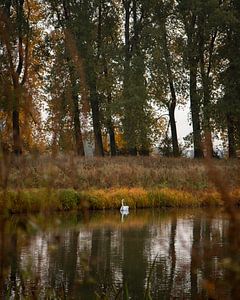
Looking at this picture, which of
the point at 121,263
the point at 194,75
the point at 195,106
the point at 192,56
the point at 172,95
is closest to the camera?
the point at 121,263

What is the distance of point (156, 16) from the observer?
2416 centimetres

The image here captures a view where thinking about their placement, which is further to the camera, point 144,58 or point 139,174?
point 144,58

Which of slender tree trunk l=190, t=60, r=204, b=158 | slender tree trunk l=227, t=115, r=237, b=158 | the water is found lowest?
the water

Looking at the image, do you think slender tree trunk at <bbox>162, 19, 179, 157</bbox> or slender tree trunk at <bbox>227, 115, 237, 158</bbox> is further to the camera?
slender tree trunk at <bbox>162, 19, 179, 157</bbox>

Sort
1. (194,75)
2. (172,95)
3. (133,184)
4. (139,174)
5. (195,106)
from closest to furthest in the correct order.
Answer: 1. (133,184)
2. (139,174)
3. (195,106)
4. (194,75)
5. (172,95)

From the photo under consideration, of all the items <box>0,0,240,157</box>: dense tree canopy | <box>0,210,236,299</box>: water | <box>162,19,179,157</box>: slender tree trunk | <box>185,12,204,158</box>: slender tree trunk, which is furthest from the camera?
<box>185,12,204,158</box>: slender tree trunk

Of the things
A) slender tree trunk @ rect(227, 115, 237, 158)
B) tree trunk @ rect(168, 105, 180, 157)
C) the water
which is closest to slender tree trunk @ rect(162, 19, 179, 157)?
tree trunk @ rect(168, 105, 180, 157)

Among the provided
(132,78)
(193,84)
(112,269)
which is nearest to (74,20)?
(132,78)

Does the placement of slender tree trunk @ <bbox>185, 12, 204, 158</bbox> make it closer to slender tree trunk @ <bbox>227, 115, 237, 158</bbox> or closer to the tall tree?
the tall tree

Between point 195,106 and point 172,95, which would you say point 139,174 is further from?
point 172,95

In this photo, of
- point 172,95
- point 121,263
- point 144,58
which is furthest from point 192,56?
point 121,263

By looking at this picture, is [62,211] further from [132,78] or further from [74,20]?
[74,20]

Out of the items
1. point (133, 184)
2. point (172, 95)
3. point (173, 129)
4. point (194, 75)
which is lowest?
point (133, 184)

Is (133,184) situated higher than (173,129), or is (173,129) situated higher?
(173,129)
